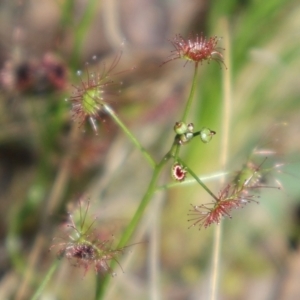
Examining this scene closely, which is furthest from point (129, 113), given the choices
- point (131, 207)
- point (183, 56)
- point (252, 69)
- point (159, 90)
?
point (183, 56)

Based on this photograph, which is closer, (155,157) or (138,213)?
(138,213)

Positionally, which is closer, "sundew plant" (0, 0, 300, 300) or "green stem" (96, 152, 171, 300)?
"green stem" (96, 152, 171, 300)

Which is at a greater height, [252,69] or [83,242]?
[252,69]

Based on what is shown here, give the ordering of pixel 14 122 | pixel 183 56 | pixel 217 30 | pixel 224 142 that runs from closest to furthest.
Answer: pixel 183 56
pixel 224 142
pixel 217 30
pixel 14 122

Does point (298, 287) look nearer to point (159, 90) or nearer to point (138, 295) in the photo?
point (138, 295)

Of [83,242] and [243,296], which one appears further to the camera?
[243,296]

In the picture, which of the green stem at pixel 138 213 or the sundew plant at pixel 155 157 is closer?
the green stem at pixel 138 213

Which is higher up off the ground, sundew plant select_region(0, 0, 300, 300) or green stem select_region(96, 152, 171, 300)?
sundew plant select_region(0, 0, 300, 300)

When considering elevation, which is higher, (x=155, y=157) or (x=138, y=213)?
(x=155, y=157)
